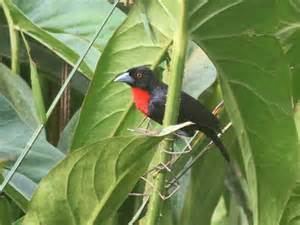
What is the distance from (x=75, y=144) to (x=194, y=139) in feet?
0.54

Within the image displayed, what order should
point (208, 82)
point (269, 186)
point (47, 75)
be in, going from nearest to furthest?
1. point (269, 186)
2. point (208, 82)
3. point (47, 75)

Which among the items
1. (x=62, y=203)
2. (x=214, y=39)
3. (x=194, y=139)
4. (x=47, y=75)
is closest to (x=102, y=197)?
(x=62, y=203)

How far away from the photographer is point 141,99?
3.15ft

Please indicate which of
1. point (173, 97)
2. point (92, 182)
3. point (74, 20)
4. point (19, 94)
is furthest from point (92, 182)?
point (74, 20)

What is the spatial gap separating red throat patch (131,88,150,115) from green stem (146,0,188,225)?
0.12 m

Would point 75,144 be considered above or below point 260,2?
below

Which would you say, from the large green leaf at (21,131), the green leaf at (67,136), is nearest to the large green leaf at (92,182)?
the large green leaf at (21,131)

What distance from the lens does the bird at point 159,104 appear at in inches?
36.3

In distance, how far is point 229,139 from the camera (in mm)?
1145

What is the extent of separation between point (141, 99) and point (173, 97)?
0.56 ft

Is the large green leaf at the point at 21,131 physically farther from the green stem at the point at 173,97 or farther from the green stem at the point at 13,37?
the green stem at the point at 173,97

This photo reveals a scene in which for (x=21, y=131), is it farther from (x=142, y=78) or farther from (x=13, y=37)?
(x=142, y=78)

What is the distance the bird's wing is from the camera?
0.92 meters

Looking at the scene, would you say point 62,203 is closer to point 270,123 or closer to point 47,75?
point 270,123
